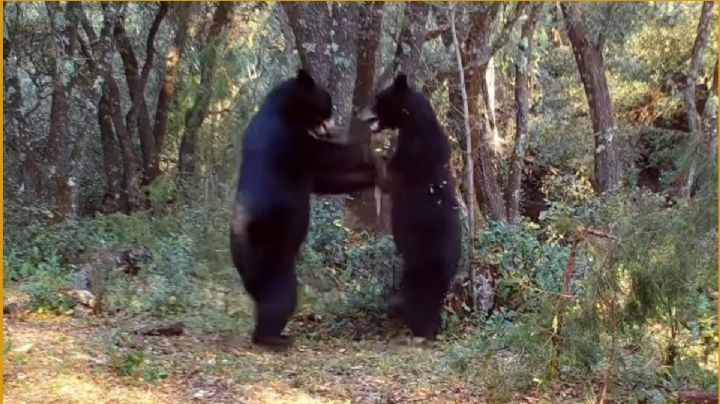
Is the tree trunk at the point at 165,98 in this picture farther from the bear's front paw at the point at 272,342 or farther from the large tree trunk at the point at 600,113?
the bear's front paw at the point at 272,342

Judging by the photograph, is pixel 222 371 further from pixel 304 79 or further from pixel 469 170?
pixel 304 79

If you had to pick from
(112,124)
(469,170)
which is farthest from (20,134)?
(469,170)

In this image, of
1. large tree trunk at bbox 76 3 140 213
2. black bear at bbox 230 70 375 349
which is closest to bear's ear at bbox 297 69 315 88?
black bear at bbox 230 70 375 349

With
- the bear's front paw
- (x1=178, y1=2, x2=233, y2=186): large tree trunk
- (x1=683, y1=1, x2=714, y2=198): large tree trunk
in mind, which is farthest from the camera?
(x1=683, y1=1, x2=714, y2=198): large tree trunk

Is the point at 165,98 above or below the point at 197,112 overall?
above

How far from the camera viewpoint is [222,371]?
4234 millimetres

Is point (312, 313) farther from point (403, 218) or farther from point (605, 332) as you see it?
point (403, 218)

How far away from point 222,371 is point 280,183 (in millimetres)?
2893

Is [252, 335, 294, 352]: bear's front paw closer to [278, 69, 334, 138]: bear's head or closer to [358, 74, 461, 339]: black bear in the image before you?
[358, 74, 461, 339]: black bear

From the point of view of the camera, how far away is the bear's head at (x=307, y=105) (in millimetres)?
1548

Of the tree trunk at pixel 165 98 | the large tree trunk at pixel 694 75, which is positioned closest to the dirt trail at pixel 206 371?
the tree trunk at pixel 165 98

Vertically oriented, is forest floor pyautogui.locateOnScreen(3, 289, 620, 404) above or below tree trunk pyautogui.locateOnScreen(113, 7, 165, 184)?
below

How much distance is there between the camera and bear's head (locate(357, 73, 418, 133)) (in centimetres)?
154

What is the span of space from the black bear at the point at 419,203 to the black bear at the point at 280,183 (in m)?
0.10
